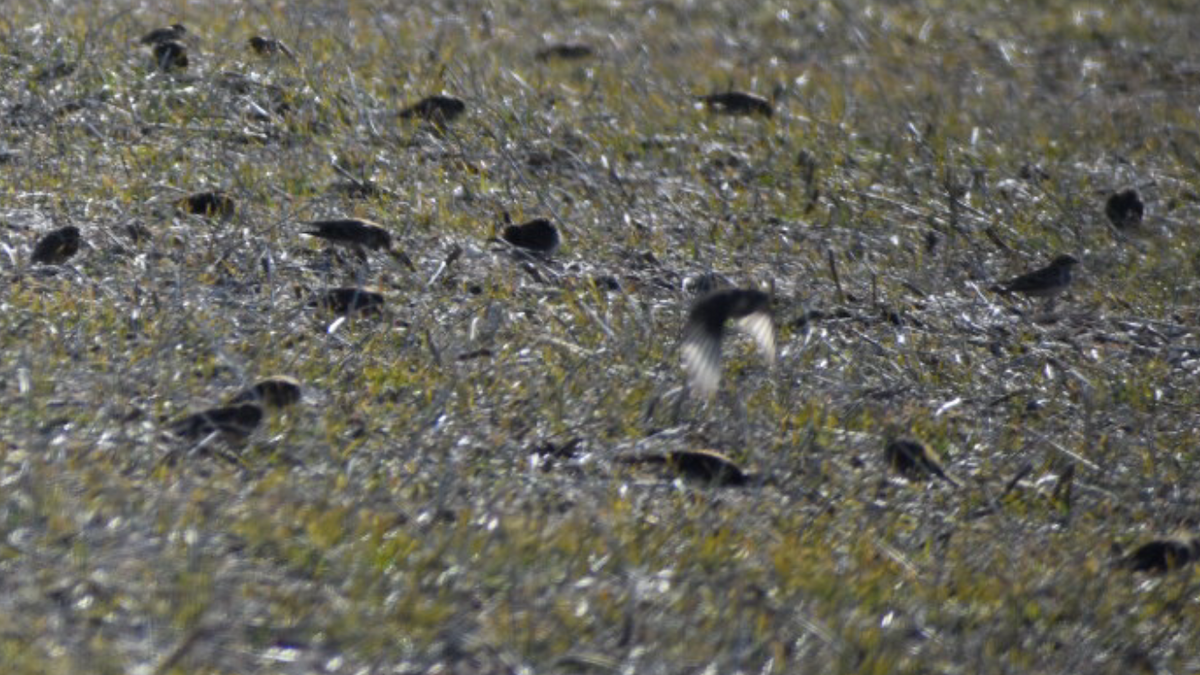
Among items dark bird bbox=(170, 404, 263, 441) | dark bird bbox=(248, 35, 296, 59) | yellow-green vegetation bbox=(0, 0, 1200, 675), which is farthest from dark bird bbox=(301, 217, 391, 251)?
dark bird bbox=(248, 35, 296, 59)

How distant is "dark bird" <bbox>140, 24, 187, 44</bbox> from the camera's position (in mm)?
6062

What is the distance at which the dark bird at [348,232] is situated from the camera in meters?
4.53

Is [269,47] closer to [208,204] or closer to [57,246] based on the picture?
[208,204]

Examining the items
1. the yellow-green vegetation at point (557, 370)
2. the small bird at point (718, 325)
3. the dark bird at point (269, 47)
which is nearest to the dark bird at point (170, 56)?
the yellow-green vegetation at point (557, 370)

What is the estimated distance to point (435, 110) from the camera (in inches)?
225

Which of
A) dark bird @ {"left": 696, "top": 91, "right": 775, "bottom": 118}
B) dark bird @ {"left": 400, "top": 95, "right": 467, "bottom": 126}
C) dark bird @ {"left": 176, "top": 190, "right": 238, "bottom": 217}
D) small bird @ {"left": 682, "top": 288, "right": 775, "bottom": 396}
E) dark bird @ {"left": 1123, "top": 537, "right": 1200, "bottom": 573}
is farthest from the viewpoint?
dark bird @ {"left": 696, "top": 91, "right": 775, "bottom": 118}

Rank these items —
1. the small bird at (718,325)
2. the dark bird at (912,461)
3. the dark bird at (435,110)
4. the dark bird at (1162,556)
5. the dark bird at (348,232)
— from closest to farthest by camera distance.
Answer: the dark bird at (1162,556) < the dark bird at (912,461) < the small bird at (718,325) < the dark bird at (348,232) < the dark bird at (435,110)

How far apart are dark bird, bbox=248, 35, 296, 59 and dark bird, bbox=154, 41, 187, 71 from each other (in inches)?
10.9

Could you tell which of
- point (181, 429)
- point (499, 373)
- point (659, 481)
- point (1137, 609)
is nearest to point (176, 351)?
point (181, 429)

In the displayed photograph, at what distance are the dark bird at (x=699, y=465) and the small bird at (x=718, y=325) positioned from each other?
38 cm

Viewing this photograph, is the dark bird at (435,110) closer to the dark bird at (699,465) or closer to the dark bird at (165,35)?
the dark bird at (165,35)

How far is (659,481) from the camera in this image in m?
3.62

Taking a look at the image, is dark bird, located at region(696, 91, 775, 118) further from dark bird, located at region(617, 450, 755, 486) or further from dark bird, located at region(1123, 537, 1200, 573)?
dark bird, located at region(1123, 537, 1200, 573)

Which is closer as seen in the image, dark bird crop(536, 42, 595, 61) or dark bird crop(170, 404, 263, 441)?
dark bird crop(170, 404, 263, 441)
